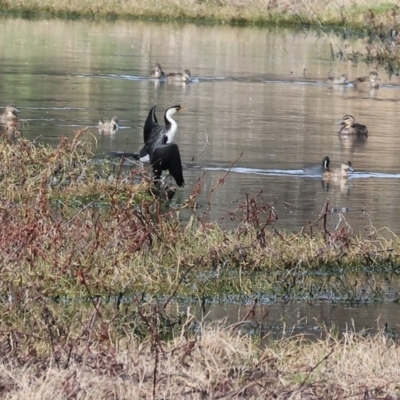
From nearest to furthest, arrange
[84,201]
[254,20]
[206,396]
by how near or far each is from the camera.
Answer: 1. [206,396]
2. [84,201]
3. [254,20]

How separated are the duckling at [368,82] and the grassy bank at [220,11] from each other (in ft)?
53.9

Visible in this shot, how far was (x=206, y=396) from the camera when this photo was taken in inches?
264

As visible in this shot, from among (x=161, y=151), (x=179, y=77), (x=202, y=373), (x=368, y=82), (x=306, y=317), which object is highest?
(x=202, y=373)

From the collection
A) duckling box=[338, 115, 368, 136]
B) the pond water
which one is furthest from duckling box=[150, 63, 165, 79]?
duckling box=[338, 115, 368, 136]

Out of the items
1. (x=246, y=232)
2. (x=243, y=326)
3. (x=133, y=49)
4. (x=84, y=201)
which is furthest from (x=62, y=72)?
(x=243, y=326)

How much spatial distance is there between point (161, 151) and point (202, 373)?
873cm

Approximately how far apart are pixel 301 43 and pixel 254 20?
488 cm

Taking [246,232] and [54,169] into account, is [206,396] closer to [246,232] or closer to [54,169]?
[246,232]

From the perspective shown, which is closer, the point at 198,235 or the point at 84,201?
the point at 198,235

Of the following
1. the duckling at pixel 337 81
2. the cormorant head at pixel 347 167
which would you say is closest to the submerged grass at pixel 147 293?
the cormorant head at pixel 347 167

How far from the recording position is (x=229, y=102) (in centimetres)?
2589

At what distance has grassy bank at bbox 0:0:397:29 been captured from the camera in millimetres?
47094

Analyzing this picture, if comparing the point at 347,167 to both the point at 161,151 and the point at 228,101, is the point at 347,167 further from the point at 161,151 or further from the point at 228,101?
the point at 228,101

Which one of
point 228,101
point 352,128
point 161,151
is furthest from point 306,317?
point 228,101
